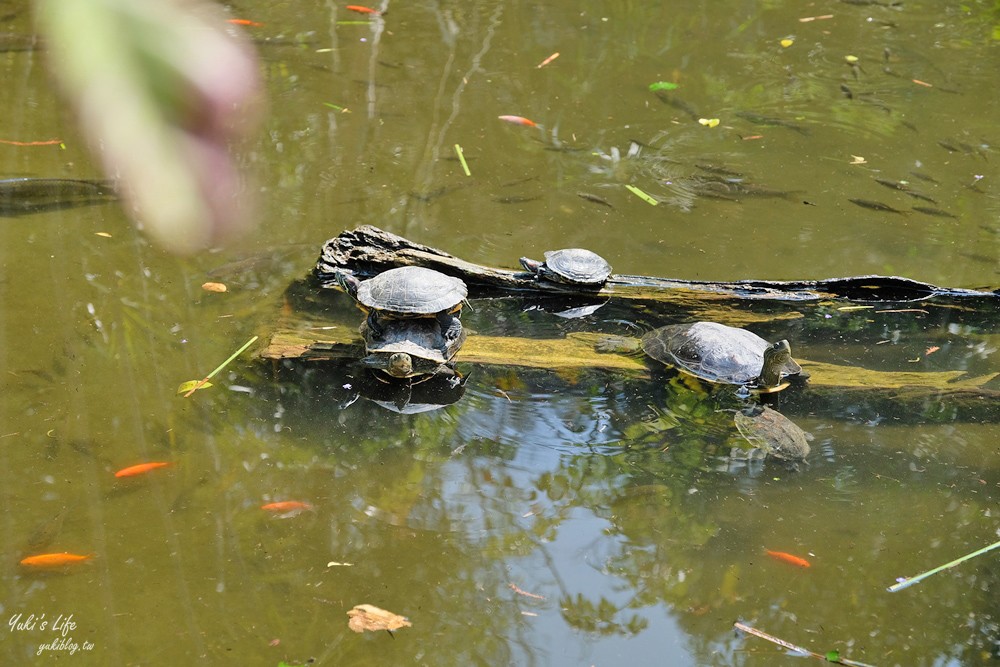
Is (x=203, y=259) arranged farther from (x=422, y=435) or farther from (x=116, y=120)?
(x=116, y=120)

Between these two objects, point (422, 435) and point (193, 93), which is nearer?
point (193, 93)

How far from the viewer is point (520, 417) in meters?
4.29

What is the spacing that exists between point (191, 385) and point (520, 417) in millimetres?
1690

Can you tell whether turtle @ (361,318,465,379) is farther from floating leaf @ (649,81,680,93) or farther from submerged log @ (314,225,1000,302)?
floating leaf @ (649,81,680,93)

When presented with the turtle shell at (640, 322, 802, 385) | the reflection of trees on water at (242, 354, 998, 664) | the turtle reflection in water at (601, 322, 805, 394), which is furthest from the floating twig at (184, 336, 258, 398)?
the turtle shell at (640, 322, 802, 385)

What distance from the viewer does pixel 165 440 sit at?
3943 millimetres

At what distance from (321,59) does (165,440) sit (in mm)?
5353

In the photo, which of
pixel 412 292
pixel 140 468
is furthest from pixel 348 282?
pixel 140 468

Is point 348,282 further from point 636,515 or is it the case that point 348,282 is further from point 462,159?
point 636,515

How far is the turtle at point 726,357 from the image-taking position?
4.46 m

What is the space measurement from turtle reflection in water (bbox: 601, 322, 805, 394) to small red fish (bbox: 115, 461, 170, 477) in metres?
2.41

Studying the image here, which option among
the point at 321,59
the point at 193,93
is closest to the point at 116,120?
the point at 193,93

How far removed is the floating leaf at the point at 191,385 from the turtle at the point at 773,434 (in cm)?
272

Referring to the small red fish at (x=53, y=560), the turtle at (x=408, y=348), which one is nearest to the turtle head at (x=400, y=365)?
the turtle at (x=408, y=348)
